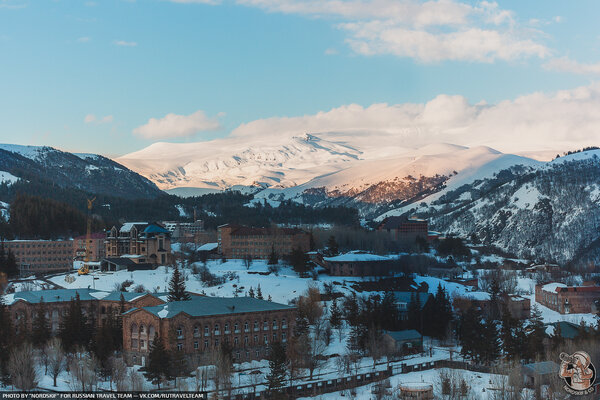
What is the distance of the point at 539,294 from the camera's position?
123 m

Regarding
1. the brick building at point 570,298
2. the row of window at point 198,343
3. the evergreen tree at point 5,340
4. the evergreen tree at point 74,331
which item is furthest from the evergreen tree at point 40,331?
the brick building at point 570,298

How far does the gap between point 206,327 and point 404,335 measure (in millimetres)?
21042

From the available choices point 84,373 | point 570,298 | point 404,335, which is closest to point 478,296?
point 570,298

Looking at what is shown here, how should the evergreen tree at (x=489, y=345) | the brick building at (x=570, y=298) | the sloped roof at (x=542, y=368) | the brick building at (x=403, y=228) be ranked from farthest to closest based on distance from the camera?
the brick building at (x=403, y=228)
the brick building at (x=570, y=298)
the evergreen tree at (x=489, y=345)
the sloped roof at (x=542, y=368)

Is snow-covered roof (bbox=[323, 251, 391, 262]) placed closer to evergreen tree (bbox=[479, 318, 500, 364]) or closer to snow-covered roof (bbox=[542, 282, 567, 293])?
snow-covered roof (bbox=[542, 282, 567, 293])

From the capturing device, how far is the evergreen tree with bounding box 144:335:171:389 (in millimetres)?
65312

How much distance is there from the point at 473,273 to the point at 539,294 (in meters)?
18.3

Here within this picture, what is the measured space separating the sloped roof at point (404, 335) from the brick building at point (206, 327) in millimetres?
10256

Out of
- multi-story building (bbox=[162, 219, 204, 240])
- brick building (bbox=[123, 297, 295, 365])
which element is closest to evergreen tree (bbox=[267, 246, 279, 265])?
brick building (bbox=[123, 297, 295, 365])

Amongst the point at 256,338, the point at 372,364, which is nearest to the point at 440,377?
the point at 372,364

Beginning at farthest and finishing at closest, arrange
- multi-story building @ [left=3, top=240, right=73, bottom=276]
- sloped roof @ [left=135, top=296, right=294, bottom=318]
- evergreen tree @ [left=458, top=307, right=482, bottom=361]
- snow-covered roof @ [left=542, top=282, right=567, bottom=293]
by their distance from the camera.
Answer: multi-story building @ [left=3, top=240, right=73, bottom=276]
snow-covered roof @ [left=542, top=282, right=567, bottom=293]
evergreen tree @ [left=458, top=307, right=482, bottom=361]
sloped roof @ [left=135, top=296, right=294, bottom=318]

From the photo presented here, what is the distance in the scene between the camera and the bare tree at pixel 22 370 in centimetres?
6075

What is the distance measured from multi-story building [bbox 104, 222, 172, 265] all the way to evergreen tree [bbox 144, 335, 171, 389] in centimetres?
6829

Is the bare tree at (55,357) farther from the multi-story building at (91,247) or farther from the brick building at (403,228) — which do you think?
the brick building at (403,228)
